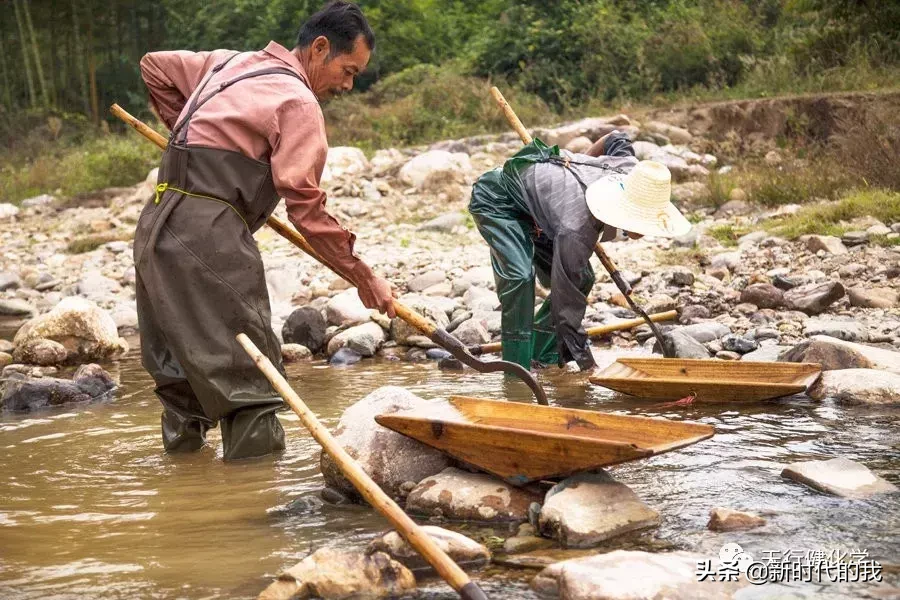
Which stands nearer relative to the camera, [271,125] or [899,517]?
[899,517]

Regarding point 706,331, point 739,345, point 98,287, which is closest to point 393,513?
point 739,345

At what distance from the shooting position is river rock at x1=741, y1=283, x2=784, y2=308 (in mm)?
7418

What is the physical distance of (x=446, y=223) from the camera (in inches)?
446

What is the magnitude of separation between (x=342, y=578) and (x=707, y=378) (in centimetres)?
299

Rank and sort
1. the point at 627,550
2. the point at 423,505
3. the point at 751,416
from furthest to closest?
the point at 751,416 < the point at 423,505 < the point at 627,550

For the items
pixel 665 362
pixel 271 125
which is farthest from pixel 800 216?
pixel 271 125

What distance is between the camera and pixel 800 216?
9359 millimetres

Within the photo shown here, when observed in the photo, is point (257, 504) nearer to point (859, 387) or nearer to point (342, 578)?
point (342, 578)

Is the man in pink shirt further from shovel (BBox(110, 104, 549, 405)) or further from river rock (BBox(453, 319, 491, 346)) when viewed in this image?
river rock (BBox(453, 319, 491, 346))

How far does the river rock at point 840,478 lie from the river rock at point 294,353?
14.0ft

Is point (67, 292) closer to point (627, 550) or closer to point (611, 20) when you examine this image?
point (627, 550)

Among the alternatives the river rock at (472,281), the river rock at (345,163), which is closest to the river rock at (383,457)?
the river rock at (472,281)

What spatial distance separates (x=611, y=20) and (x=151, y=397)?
12453 millimetres

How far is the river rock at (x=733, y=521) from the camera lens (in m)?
3.45
